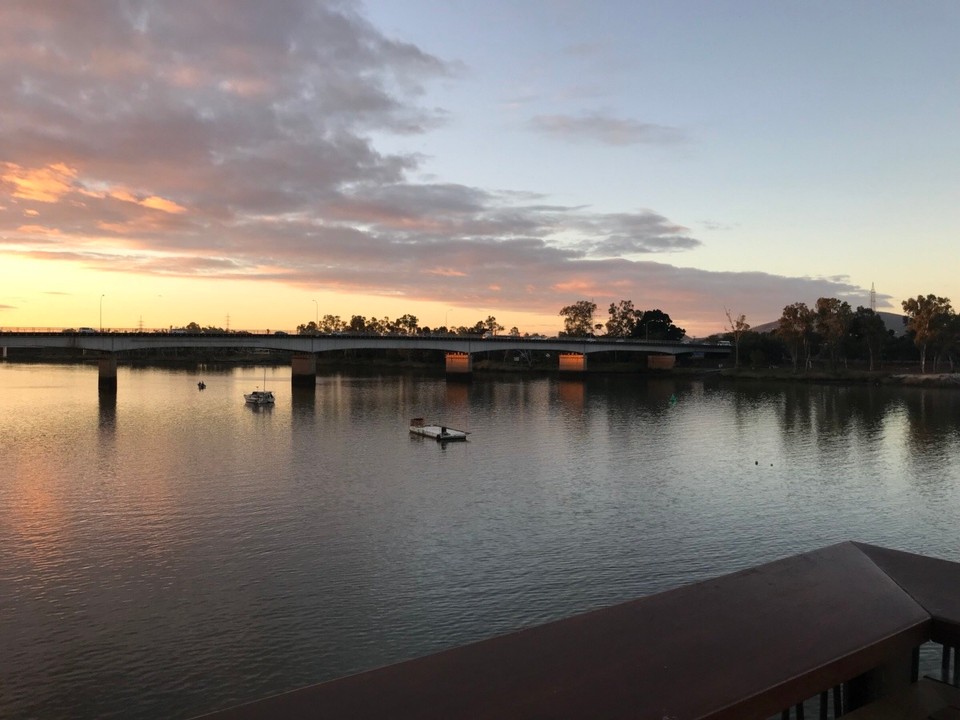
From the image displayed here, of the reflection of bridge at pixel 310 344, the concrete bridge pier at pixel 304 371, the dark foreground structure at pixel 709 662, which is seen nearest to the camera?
the dark foreground structure at pixel 709 662

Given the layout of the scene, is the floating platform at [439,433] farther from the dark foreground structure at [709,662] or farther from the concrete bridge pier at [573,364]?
the concrete bridge pier at [573,364]

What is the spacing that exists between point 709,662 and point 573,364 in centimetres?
15736

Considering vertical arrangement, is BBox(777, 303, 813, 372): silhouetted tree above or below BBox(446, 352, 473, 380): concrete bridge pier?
above

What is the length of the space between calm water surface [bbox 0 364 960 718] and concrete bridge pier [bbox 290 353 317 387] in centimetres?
5011

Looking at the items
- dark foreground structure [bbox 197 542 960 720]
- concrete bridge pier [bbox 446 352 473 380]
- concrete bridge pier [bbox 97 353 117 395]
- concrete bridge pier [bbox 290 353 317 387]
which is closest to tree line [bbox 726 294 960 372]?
concrete bridge pier [bbox 446 352 473 380]

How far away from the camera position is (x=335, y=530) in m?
29.7

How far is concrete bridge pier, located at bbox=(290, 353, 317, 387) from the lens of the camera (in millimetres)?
120925

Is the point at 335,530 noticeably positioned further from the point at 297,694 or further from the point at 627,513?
the point at 297,694

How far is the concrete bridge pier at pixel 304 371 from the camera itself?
4761 inches

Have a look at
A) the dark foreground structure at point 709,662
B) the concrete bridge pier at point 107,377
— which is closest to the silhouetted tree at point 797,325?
the concrete bridge pier at point 107,377

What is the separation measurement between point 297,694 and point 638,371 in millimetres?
175332

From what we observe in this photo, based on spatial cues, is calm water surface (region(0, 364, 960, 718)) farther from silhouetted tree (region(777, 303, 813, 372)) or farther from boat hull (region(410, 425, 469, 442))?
silhouetted tree (region(777, 303, 813, 372))

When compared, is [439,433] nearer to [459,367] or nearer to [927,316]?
[459,367]

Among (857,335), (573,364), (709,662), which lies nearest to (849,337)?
(857,335)
